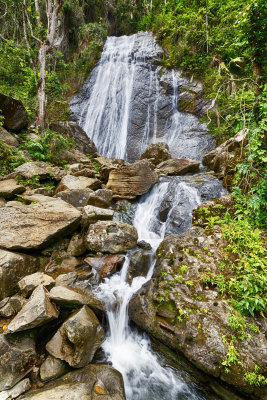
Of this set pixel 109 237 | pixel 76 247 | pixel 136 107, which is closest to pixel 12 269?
pixel 76 247

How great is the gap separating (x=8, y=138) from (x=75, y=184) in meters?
4.41

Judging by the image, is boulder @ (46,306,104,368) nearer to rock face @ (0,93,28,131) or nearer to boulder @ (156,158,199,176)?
boulder @ (156,158,199,176)

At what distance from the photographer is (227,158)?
6410 millimetres

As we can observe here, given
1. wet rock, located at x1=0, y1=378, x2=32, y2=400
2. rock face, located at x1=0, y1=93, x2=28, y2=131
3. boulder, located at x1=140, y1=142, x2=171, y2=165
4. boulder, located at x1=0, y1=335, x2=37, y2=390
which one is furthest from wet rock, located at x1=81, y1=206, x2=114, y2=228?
rock face, located at x1=0, y1=93, x2=28, y2=131

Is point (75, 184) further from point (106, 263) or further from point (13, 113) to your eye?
point (13, 113)

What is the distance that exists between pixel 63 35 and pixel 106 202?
21080mm

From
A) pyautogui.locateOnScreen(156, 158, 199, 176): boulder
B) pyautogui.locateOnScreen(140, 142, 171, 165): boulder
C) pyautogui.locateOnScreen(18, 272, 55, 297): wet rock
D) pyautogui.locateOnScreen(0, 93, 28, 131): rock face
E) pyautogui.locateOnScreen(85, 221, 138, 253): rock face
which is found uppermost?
pyautogui.locateOnScreen(0, 93, 28, 131): rock face

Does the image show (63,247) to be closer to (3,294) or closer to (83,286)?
(83,286)

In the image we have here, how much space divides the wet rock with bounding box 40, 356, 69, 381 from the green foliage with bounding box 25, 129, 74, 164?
7849 mm

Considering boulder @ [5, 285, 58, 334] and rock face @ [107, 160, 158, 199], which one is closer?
boulder @ [5, 285, 58, 334]

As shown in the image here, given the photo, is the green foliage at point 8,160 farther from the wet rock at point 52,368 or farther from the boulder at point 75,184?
the wet rock at point 52,368

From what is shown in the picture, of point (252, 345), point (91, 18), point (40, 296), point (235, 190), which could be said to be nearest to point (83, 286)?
point (40, 296)

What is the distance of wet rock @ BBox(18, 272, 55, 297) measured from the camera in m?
3.41

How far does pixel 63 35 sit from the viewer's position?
18.4m
